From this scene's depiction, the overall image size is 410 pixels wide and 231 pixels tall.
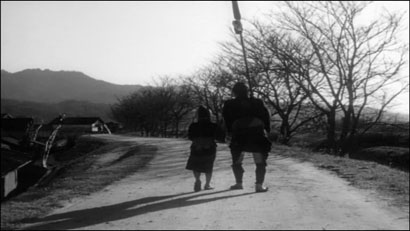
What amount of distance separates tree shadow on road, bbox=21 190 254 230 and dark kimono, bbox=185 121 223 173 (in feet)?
3.10

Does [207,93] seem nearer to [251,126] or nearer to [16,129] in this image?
[16,129]

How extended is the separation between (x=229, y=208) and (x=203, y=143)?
7.41ft

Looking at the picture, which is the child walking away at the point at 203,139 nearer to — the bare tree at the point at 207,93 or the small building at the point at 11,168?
the small building at the point at 11,168

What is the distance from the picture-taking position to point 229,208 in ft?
20.7

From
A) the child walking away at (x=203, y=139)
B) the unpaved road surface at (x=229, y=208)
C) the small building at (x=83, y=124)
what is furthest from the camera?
the small building at (x=83, y=124)

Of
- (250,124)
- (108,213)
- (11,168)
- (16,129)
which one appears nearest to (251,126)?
(250,124)

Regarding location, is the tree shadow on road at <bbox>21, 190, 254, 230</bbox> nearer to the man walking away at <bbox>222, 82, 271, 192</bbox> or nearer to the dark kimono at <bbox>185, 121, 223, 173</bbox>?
the man walking away at <bbox>222, 82, 271, 192</bbox>

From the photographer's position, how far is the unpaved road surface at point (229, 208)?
5414 millimetres

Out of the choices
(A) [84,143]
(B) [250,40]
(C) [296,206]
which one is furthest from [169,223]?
(A) [84,143]

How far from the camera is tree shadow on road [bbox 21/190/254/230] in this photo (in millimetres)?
5520

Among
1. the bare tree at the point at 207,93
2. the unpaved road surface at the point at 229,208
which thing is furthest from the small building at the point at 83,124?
the unpaved road surface at the point at 229,208

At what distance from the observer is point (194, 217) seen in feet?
19.0

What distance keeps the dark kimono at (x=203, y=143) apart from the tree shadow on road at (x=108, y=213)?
0.94 m

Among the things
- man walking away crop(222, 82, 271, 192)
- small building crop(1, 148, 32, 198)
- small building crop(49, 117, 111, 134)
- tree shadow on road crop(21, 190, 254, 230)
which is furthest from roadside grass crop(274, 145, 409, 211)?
small building crop(49, 117, 111, 134)
